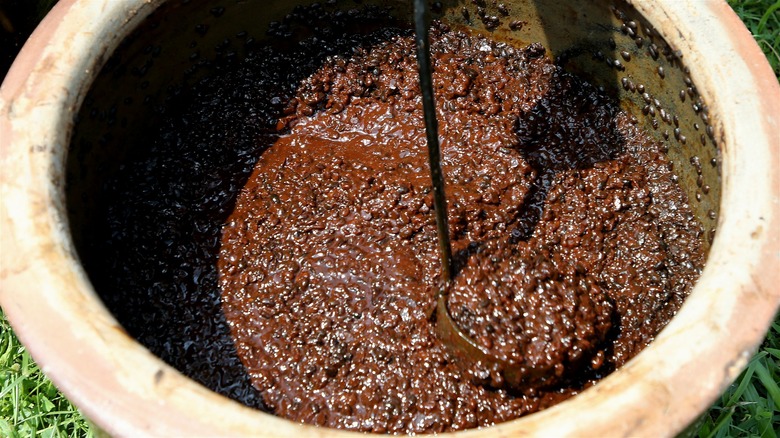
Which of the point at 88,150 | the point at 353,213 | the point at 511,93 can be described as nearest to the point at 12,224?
the point at 88,150

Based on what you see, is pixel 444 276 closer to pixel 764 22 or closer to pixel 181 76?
pixel 181 76

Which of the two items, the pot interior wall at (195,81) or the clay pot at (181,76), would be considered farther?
the pot interior wall at (195,81)

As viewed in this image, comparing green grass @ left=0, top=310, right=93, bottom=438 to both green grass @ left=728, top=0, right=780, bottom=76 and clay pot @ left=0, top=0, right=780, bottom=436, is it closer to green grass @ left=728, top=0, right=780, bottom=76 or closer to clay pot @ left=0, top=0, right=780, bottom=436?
clay pot @ left=0, top=0, right=780, bottom=436

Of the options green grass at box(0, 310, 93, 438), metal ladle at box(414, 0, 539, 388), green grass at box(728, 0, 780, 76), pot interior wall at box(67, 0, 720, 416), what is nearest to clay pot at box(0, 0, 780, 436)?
pot interior wall at box(67, 0, 720, 416)

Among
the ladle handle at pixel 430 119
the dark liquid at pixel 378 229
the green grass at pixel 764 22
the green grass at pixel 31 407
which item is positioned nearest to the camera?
the ladle handle at pixel 430 119

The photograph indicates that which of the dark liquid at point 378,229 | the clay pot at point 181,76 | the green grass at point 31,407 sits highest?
the clay pot at point 181,76

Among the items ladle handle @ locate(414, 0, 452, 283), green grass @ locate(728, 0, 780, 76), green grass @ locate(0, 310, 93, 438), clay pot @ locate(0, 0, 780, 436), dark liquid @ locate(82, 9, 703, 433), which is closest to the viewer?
clay pot @ locate(0, 0, 780, 436)

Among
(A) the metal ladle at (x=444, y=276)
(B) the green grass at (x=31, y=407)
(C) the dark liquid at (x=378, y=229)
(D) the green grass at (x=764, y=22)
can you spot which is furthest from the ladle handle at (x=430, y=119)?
(D) the green grass at (x=764, y=22)

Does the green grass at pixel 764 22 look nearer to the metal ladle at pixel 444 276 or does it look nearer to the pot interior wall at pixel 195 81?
the pot interior wall at pixel 195 81

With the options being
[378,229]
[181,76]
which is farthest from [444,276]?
[181,76]
